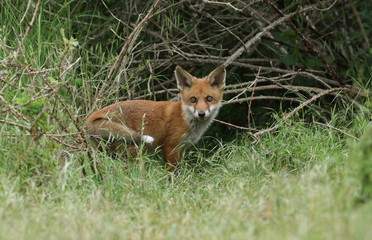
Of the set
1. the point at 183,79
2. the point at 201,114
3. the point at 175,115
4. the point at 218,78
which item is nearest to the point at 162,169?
the point at 201,114

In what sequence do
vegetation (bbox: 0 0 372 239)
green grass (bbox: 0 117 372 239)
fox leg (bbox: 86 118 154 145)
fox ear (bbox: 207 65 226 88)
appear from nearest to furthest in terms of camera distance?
green grass (bbox: 0 117 372 239), vegetation (bbox: 0 0 372 239), fox leg (bbox: 86 118 154 145), fox ear (bbox: 207 65 226 88)

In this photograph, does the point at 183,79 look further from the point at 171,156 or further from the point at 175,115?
the point at 171,156

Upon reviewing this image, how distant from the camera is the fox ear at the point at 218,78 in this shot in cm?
583

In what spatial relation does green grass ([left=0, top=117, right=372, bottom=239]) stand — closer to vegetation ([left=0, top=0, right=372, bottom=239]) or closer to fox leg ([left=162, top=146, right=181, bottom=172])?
vegetation ([left=0, top=0, right=372, bottom=239])

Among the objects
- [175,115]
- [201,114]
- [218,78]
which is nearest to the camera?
[201,114]

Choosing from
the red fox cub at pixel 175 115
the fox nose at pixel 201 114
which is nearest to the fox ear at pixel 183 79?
the red fox cub at pixel 175 115

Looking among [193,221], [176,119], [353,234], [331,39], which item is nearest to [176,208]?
[193,221]

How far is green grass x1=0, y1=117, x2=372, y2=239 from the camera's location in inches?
115

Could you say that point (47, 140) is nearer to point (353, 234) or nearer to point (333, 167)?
point (333, 167)

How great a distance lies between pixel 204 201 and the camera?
13.8 feet

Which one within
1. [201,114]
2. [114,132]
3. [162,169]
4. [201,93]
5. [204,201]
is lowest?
[162,169]

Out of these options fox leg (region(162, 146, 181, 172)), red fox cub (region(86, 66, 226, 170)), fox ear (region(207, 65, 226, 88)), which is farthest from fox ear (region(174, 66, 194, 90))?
fox leg (region(162, 146, 181, 172))

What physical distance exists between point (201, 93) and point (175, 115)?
1.32 feet

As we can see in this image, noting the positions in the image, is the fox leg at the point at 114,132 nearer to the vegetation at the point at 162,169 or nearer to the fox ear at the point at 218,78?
the vegetation at the point at 162,169
